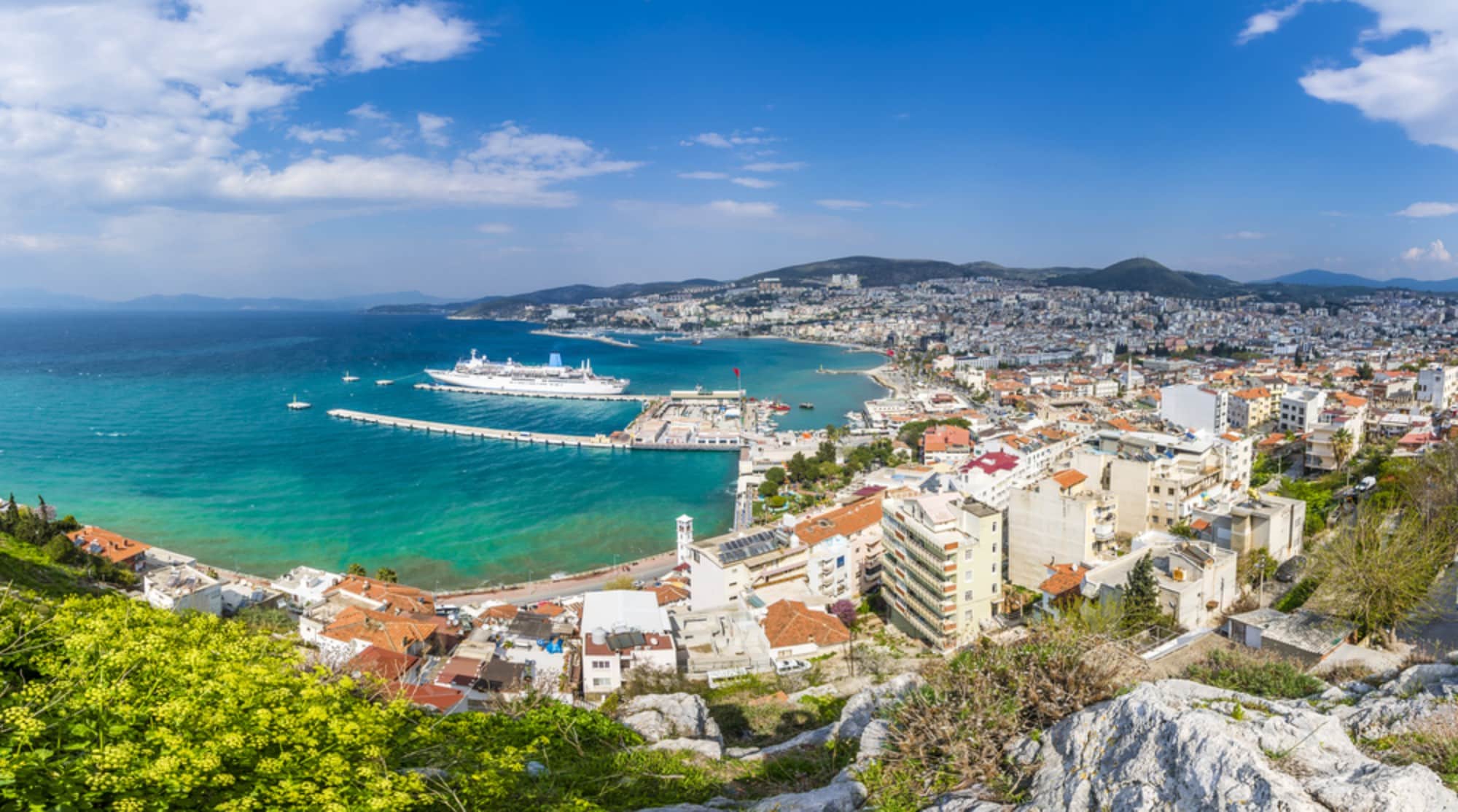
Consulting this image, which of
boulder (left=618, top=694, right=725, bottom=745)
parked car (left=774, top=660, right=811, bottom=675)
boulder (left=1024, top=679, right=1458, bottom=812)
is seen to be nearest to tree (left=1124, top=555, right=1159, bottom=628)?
parked car (left=774, top=660, right=811, bottom=675)

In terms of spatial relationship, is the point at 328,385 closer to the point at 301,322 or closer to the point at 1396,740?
the point at 1396,740

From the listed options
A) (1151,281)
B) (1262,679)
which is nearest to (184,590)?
(1262,679)

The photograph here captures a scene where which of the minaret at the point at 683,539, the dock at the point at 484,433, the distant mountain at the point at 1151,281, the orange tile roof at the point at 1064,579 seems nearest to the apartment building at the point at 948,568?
the orange tile roof at the point at 1064,579

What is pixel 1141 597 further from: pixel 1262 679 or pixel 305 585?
pixel 305 585

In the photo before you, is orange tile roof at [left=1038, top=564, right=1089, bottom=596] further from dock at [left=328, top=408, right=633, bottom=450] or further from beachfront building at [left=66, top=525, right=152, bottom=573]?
dock at [left=328, top=408, right=633, bottom=450]

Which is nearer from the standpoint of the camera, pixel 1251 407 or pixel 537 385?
pixel 1251 407

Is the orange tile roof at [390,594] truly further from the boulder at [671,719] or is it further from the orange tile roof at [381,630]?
the boulder at [671,719]
